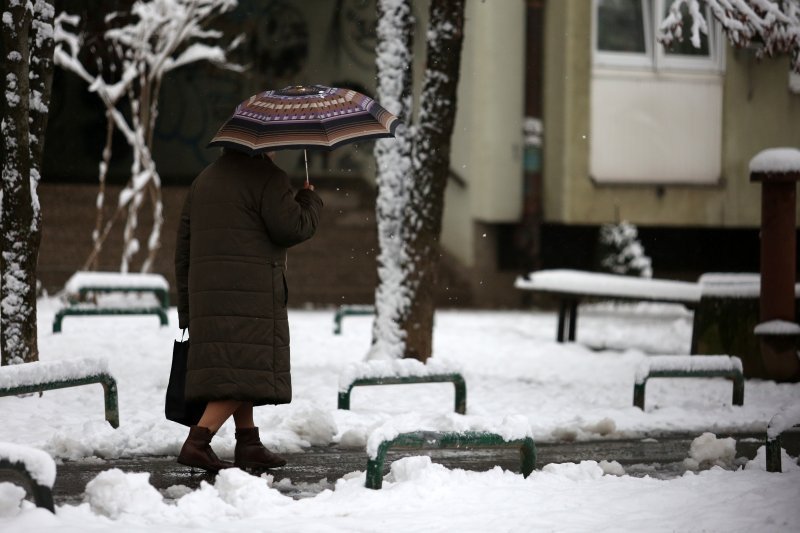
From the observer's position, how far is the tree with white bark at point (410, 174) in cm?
966

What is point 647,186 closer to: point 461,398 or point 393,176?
point 393,176

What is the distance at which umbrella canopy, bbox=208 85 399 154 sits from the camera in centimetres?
602

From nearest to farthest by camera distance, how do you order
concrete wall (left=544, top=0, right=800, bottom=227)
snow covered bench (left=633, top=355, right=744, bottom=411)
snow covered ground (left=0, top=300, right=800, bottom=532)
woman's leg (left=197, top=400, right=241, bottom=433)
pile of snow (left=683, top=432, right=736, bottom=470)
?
snow covered ground (left=0, top=300, right=800, bottom=532) → woman's leg (left=197, top=400, right=241, bottom=433) → pile of snow (left=683, top=432, right=736, bottom=470) → snow covered bench (left=633, top=355, right=744, bottom=411) → concrete wall (left=544, top=0, right=800, bottom=227)

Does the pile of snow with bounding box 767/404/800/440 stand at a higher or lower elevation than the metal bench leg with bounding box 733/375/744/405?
higher

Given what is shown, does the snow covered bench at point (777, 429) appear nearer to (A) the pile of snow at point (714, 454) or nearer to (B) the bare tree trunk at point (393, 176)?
(A) the pile of snow at point (714, 454)

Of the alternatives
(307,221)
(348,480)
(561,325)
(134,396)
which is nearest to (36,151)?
(134,396)

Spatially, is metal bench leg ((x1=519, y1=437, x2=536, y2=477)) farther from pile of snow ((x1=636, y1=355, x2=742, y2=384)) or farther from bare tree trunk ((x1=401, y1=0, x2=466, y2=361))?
bare tree trunk ((x1=401, y1=0, x2=466, y2=361))

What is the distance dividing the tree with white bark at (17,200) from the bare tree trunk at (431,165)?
9.53ft

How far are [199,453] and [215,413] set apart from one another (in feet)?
0.70

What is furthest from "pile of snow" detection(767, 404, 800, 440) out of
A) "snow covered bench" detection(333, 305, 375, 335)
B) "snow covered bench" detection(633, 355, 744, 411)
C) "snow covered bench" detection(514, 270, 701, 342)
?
"snow covered bench" detection(333, 305, 375, 335)

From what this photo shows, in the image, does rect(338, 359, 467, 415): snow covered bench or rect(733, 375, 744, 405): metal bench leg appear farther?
rect(733, 375, 744, 405): metal bench leg

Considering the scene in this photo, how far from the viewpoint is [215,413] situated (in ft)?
20.1

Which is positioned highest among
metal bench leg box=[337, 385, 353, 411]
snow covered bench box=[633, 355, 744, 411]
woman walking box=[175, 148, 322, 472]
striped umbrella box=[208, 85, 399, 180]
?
striped umbrella box=[208, 85, 399, 180]

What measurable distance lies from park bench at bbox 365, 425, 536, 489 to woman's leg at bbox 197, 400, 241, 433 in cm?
86
